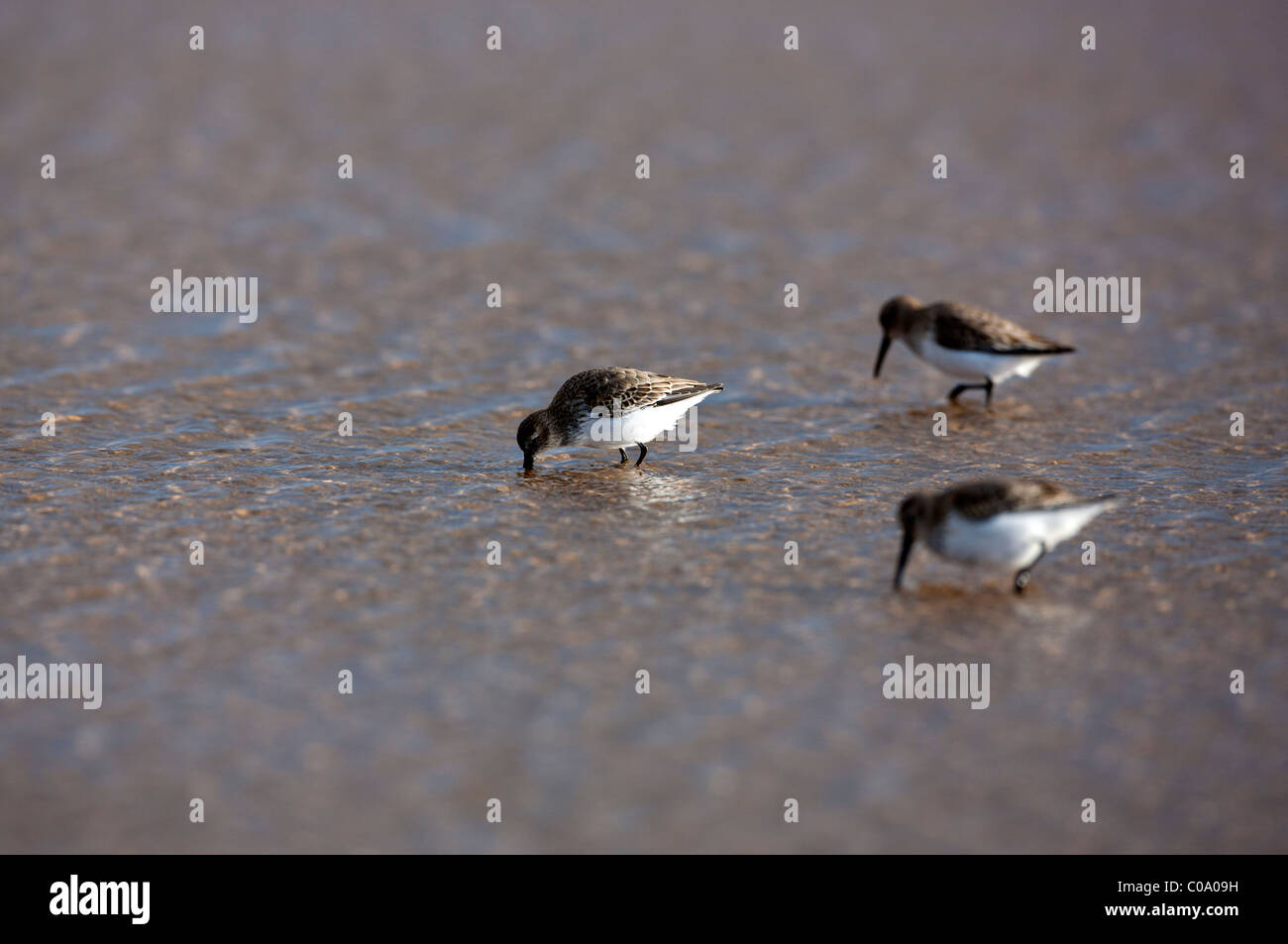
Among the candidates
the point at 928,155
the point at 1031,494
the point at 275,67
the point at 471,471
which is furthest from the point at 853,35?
the point at 1031,494

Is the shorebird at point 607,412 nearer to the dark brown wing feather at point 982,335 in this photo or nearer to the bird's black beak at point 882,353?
the dark brown wing feather at point 982,335

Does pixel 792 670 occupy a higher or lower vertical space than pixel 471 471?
lower

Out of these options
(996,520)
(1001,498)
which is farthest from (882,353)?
(996,520)

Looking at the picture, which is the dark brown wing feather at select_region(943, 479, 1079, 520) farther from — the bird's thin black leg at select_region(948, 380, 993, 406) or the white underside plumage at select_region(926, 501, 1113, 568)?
the bird's thin black leg at select_region(948, 380, 993, 406)

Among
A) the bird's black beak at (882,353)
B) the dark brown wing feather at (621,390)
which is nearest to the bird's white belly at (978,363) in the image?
the bird's black beak at (882,353)

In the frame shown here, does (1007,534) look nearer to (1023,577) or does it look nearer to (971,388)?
(1023,577)

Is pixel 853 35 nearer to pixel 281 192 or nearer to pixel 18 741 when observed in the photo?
pixel 281 192

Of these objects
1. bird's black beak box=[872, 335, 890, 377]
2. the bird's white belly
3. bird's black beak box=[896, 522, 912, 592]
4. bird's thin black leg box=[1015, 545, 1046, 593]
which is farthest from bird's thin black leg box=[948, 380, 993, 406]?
bird's black beak box=[896, 522, 912, 592]

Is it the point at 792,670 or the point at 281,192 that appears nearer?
the point at 792,670
